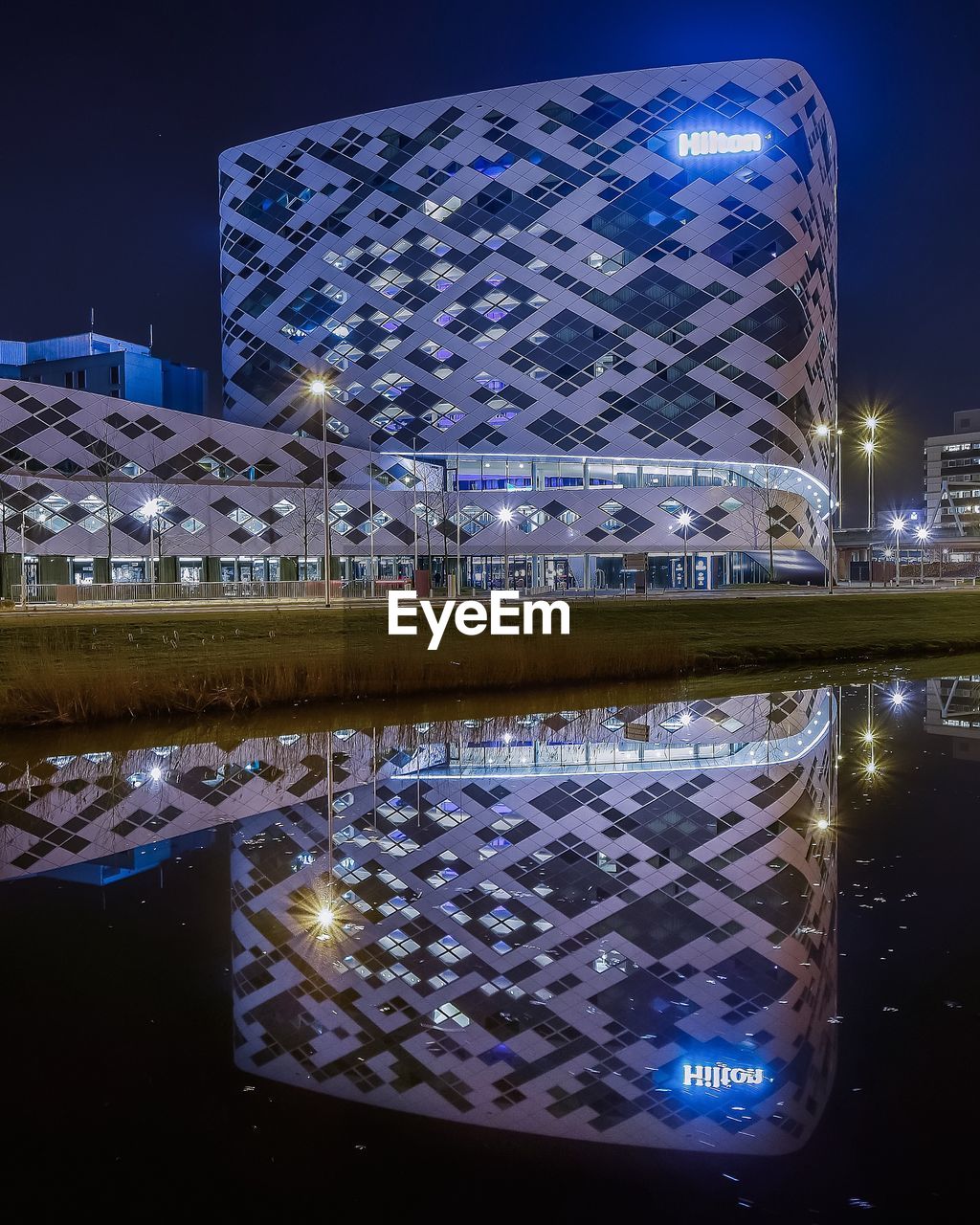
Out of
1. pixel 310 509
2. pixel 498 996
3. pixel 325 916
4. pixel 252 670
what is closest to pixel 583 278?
pixel 310 509

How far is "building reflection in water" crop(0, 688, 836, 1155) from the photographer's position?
5.37 m

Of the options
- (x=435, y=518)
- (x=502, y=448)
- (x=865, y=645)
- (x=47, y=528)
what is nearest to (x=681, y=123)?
(x=502, y=448)

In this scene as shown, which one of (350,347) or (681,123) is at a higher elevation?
(681,123)

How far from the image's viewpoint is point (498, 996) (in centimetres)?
643

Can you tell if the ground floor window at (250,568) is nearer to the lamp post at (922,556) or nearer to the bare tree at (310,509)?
the bare tree at (310,509)

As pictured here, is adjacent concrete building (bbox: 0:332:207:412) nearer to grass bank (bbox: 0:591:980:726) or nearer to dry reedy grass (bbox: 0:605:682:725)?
grass bank (bbox: 0:591:980:726)

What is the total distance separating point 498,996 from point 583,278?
261ft

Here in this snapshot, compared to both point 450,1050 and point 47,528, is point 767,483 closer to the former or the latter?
point 47,528

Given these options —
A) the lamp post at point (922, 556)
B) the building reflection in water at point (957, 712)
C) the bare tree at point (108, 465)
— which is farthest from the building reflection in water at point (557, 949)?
the lamp post at point (922, 556)

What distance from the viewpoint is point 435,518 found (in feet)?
252

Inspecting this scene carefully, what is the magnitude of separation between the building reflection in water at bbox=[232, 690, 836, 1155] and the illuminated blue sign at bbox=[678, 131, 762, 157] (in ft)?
249

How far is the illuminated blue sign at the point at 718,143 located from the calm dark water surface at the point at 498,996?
3002 inches

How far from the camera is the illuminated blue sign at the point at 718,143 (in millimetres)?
78812

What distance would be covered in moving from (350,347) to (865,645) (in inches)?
2433
